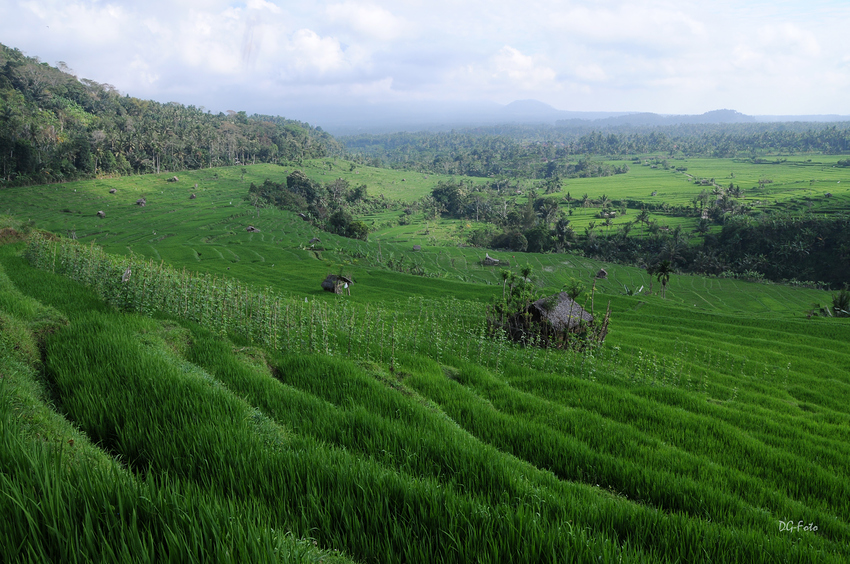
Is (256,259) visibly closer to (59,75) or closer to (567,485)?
(567,485)

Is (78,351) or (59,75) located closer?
(78,351)

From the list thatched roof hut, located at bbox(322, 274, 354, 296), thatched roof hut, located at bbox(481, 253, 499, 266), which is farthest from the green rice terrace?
thatched roof hut, located at bbox(481, 253, 499, 266)

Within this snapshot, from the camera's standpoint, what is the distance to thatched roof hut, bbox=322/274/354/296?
150 ft

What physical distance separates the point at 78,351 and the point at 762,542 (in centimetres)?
932

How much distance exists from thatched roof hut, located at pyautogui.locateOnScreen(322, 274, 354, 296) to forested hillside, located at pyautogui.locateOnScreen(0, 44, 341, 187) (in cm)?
8842

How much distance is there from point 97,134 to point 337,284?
114m

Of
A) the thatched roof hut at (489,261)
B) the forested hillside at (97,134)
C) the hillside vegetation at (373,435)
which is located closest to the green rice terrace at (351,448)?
the hillside vegetation at (373,435)

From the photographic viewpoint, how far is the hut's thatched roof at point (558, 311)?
24.4 m

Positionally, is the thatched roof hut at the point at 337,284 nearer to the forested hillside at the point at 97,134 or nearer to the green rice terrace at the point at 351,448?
the green rice terrace at the point at 351,448

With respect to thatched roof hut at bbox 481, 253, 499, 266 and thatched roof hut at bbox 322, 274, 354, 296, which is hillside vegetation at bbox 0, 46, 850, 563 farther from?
thatched roof hut at bbox 481, 253, 499, 266

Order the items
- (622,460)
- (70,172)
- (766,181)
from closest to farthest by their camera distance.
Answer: (622,460) < (70,172) < (766,181)

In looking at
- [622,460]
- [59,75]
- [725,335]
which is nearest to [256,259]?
[725,335]

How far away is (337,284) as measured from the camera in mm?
45844

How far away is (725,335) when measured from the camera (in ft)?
110
